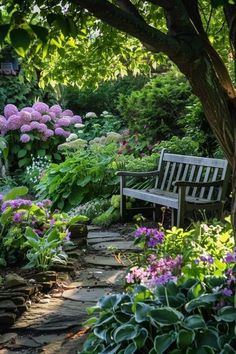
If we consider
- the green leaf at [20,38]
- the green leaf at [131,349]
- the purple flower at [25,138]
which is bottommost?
the green leaf at [131,349]

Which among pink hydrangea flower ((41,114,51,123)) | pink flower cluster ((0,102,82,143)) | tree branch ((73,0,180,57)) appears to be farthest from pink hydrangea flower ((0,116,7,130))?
tree branch ((73,0,180,57))

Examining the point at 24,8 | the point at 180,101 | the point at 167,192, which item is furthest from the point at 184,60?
the point at 180,101

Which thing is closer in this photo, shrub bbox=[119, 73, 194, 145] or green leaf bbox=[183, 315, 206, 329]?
green leaf bbox=[183, 315, 206, 329]

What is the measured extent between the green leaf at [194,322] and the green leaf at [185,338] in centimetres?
4

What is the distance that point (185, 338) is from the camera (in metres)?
2.30

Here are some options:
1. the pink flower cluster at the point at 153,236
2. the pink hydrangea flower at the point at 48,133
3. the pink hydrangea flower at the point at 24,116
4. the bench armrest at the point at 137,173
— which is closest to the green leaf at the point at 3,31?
the pink flower cluster at the point at 153,236

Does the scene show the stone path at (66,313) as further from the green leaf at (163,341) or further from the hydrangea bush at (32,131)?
the hydrangea bush at (32,131)

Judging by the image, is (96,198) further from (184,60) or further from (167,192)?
(184,60)

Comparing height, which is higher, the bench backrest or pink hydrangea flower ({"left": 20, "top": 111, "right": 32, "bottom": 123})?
pink hydrangea flower ({"left": 20, "top": 111, "right": 32, "bottom": 123})

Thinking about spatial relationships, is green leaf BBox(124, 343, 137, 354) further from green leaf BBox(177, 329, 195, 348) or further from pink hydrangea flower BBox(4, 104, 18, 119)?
pink hydrangea flower BBox(4, 104, 18, 119)

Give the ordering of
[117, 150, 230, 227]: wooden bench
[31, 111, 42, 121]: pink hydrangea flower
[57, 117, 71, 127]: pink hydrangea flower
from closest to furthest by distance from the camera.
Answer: [117, 150, 230, 227]: wooden bench → [31, 111, 42, 121]: pink hydrangea flower → [57, 117, 71, 127]: pink hydrangea flower

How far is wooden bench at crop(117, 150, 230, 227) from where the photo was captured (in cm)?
571

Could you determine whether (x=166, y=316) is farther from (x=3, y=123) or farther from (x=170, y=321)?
(x=3, y=123)

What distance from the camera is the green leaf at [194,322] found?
7.70 feet
